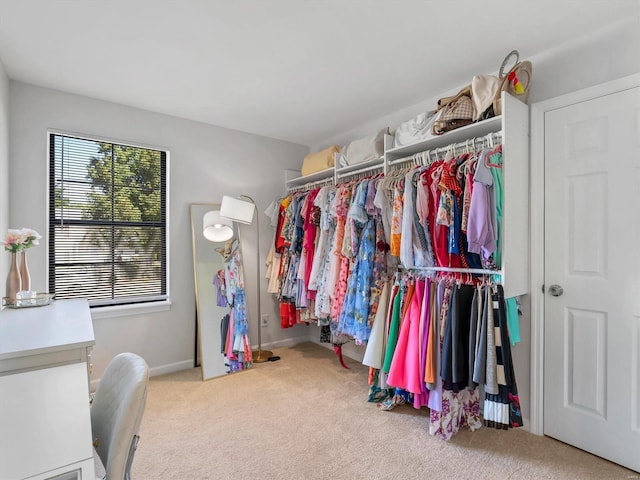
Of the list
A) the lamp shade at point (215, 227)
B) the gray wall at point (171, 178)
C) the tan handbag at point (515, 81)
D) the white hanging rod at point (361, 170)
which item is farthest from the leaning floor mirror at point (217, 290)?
the tan handbag at point (515, 81)

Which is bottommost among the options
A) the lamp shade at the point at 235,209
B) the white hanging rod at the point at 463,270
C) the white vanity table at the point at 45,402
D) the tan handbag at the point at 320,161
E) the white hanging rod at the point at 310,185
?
the white vanity table at the point at 45,402

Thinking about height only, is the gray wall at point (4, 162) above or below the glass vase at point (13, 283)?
above

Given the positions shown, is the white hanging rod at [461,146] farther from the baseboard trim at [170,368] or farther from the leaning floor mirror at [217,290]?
the baseboard trim at [170,368]

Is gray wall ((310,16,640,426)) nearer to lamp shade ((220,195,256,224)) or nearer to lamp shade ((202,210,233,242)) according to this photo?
lamp shade ((220,195,256,224))

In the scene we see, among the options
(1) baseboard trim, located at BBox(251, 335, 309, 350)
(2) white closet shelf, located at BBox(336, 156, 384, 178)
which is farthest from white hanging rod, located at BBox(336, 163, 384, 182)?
(1) baseboard trim, located at BBox(251, 335, 309, 350)

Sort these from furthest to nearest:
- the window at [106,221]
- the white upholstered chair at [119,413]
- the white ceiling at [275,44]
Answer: the window at [106,221], the white ceiling at [275,44], the white upholstered chair at [119,413]

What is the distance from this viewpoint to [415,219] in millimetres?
2168

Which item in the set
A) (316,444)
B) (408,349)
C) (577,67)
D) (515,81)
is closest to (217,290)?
(316,444)

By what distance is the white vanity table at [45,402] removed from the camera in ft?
2.42

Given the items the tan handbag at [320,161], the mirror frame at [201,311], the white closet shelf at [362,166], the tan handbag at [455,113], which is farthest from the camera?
the tan handbag at [320,161]

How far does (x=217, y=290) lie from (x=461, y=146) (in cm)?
249

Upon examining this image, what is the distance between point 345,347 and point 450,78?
2.69 m

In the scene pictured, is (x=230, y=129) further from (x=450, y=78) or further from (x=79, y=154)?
(x=450, y=78)

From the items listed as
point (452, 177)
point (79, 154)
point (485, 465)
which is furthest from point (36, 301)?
point (485, 465)
